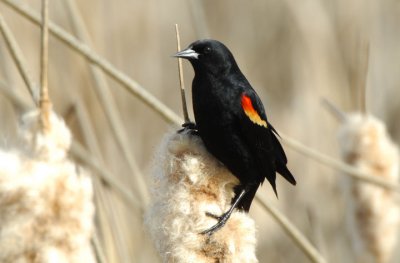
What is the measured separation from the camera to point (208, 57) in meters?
1.87

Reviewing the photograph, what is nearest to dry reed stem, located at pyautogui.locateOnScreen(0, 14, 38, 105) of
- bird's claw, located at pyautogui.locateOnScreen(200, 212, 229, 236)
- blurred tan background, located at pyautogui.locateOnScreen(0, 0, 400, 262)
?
bird's claw, located at pyautogui.locateOnScreen(200, 212, 229, 236)

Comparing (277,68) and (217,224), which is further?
(277,68)

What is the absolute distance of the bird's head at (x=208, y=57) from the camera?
1.86 meters

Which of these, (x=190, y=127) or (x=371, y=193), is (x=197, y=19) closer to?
(x=190, y=127)

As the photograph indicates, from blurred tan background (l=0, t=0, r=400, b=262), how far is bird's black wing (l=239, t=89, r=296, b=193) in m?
1.36

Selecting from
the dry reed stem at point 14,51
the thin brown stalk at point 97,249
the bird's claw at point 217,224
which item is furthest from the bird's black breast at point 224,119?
the dry reed stem at point 14,51

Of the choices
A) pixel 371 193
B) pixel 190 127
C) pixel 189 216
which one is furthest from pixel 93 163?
pixel 371 193

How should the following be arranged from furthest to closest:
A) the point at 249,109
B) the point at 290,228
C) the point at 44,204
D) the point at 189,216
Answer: the point at 249,109 < the point at 290,228 < the point at 189,216 < the point at 44,204

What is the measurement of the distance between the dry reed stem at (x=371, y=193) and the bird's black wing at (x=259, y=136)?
34 cm

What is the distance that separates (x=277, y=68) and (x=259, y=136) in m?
2.25

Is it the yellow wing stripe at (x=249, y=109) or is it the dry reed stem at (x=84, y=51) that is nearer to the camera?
the dry reed stem at (x=84, y=51)

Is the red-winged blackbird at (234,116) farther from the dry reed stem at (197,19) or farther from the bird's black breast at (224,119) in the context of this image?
the dry reed stem at (197,19)

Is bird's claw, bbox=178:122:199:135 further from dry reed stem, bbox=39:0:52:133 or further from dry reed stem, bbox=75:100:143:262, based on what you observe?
dry reed stem, bbox=39:0:52:133

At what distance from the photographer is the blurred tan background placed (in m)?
3.37
